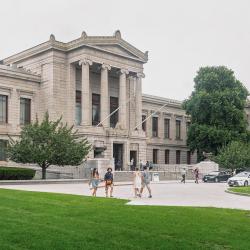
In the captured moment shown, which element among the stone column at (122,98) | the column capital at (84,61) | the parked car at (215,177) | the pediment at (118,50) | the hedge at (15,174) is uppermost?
the pediment at (118,50)

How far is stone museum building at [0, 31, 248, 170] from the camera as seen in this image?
54.3 m

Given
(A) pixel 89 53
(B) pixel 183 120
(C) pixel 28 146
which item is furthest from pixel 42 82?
(B) pixel 183 120

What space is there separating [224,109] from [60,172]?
25.3 meters

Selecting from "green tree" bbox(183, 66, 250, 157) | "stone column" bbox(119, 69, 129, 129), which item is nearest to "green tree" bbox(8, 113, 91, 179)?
"stone column" bbox(119, 69, 129, 129)

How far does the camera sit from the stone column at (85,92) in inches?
2158

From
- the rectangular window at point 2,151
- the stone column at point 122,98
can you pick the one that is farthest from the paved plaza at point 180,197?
the stone column at point 122,98

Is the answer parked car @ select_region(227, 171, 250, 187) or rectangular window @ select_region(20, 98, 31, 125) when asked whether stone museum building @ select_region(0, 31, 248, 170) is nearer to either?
rectangular window @ select_region(20, 98, 31, 125)

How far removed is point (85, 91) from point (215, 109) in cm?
1816

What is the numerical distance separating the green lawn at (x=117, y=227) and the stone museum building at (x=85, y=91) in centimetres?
3814

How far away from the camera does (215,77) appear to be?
6500cm

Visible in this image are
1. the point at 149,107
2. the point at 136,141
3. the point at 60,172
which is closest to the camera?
the point at 60,172

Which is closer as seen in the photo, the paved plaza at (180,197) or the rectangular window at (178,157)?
the paved plaza at (180,197)

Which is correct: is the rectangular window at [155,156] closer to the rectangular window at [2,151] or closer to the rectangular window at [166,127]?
the rectangular window at [166,127]

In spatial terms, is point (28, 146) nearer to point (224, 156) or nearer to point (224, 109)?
point (224, 156)
